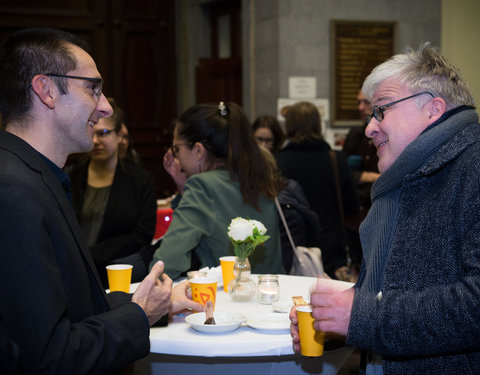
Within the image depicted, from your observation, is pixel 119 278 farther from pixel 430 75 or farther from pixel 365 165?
pixel 365 165

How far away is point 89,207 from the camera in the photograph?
3818mm

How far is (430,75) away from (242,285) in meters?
1.11

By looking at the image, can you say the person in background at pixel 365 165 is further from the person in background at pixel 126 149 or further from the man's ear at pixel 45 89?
the man's ear at pixel 45 89

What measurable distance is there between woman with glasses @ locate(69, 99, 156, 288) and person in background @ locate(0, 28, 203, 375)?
2.00 metres

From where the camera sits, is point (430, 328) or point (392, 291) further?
point (392, 291)

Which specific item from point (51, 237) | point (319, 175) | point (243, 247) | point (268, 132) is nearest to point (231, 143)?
point (243, 247)

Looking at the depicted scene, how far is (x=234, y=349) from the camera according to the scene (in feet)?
6.06

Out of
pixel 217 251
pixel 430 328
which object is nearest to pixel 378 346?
pixel 430 328

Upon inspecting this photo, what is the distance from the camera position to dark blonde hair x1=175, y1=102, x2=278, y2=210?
2.87 metres

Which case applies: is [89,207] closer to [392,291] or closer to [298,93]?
[392,291]

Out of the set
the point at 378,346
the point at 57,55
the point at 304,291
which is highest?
the point at 57,55

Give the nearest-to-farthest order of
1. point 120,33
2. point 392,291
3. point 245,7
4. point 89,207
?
point 392,291 → point 89,207 → point 245,7 → point 120,33

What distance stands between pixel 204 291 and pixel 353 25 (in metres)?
5.06

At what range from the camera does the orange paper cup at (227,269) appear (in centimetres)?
246
